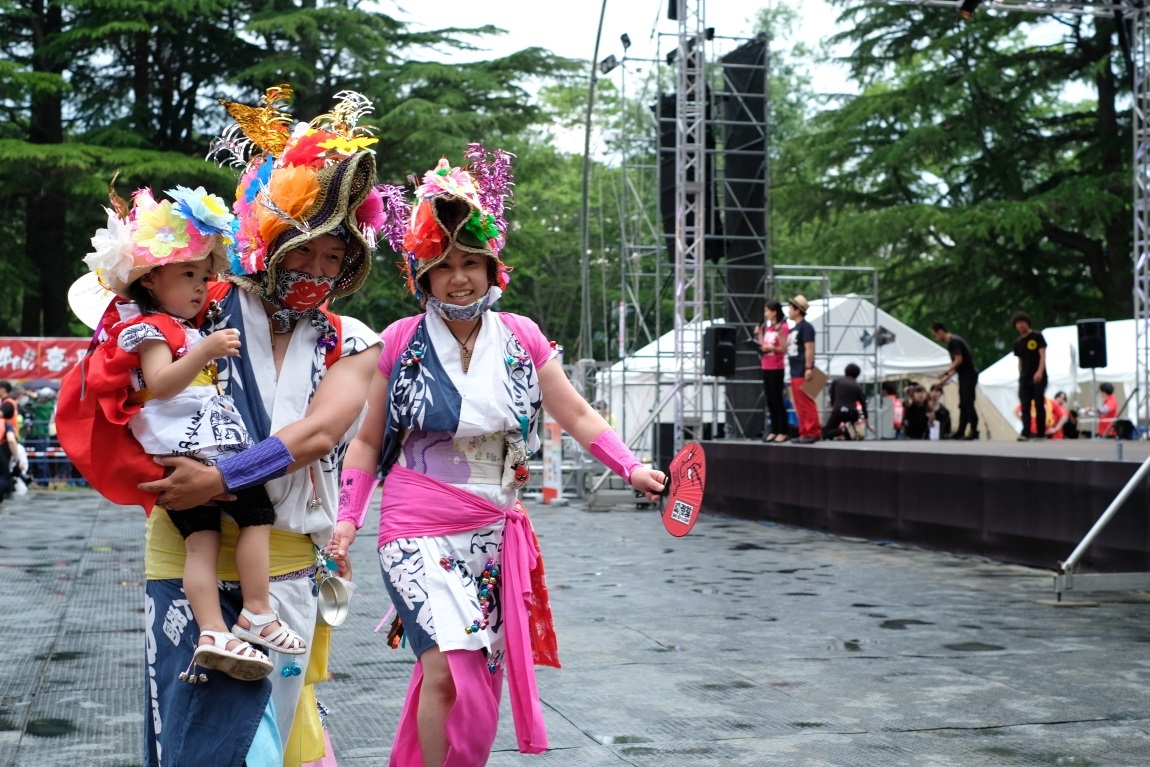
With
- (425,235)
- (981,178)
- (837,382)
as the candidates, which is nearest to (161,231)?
(425,235)

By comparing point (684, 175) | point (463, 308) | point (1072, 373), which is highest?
point (684, 175)

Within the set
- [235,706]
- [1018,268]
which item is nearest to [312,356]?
[235,706]

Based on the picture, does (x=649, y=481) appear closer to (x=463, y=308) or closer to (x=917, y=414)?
(x=463, y=308)

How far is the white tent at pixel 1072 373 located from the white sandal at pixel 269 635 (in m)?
21.2

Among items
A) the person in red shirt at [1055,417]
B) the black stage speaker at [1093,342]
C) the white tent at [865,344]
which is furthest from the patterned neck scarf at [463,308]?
the person in red shirt at [1055,417]

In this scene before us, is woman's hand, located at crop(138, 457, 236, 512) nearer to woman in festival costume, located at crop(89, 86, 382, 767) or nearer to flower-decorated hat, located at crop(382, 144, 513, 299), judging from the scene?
woman in festival costume, located at crop(89, 86, 382, 767)

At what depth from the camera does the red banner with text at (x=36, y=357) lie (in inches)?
969

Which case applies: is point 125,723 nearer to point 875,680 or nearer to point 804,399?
point 875,680

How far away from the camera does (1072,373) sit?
24.1m

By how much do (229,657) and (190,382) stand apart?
56 centimetres

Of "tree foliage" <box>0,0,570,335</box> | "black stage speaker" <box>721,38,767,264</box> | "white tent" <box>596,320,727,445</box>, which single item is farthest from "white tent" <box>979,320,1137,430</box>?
"tree foliage" <box>0,0,570,335</box>

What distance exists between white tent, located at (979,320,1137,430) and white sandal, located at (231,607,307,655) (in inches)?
836

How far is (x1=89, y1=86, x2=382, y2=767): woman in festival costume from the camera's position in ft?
9.51

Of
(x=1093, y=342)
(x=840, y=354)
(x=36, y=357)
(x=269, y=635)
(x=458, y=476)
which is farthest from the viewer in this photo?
(x=36, y=357)
